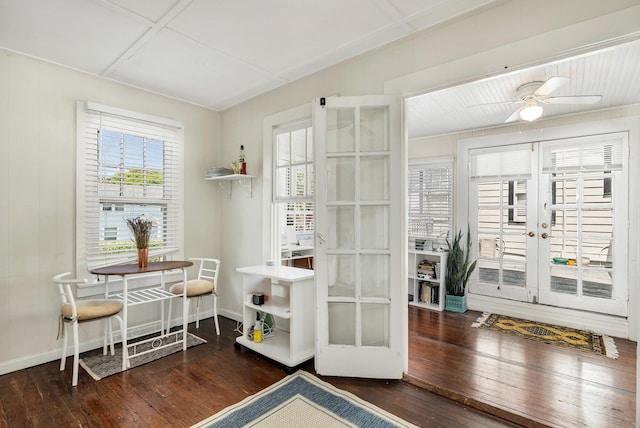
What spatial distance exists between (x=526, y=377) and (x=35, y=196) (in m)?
4.33

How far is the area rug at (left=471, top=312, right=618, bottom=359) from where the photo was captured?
3162 millimetres

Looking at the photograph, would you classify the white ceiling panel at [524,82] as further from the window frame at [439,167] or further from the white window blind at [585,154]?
the window frame at [439,167]

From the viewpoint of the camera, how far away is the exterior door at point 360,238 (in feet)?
8.05

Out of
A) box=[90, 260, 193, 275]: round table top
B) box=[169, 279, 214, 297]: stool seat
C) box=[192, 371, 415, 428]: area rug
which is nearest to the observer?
box=[192, 371, 415, 428]: area rug

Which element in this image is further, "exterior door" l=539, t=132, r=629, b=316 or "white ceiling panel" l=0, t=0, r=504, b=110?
"exterior door" l=539, t=132, r=629, b=316

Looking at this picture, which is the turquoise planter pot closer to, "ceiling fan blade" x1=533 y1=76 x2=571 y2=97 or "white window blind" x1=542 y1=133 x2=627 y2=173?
"white window blind" x1=542 y1=133 x2=627 y2=173

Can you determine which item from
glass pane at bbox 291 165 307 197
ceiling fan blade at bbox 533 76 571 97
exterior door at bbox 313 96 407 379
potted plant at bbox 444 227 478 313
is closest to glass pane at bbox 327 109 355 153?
exterior door at bbox 313 96 407 379

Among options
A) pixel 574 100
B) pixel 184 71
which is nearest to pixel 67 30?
pixel 184 71

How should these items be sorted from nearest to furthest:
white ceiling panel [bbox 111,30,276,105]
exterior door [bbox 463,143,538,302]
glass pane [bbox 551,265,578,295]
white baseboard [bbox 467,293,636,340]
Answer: white ceiling panel [bbox 111,30,276,105] < white baseboard [bbox 467,293,636,340] < glass pane [bbox 551,265,578,295] < exterior door [bbox 463,143,538,302]

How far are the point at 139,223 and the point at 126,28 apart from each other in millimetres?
1600

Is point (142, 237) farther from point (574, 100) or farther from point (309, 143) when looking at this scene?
point (574, 100)

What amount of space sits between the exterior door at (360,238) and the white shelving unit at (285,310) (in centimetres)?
21

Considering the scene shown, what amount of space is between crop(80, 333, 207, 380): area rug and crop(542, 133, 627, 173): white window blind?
4573mm

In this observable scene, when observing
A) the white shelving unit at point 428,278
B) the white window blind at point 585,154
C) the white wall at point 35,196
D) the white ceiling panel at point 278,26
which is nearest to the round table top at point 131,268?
the white wall at point 35,196
